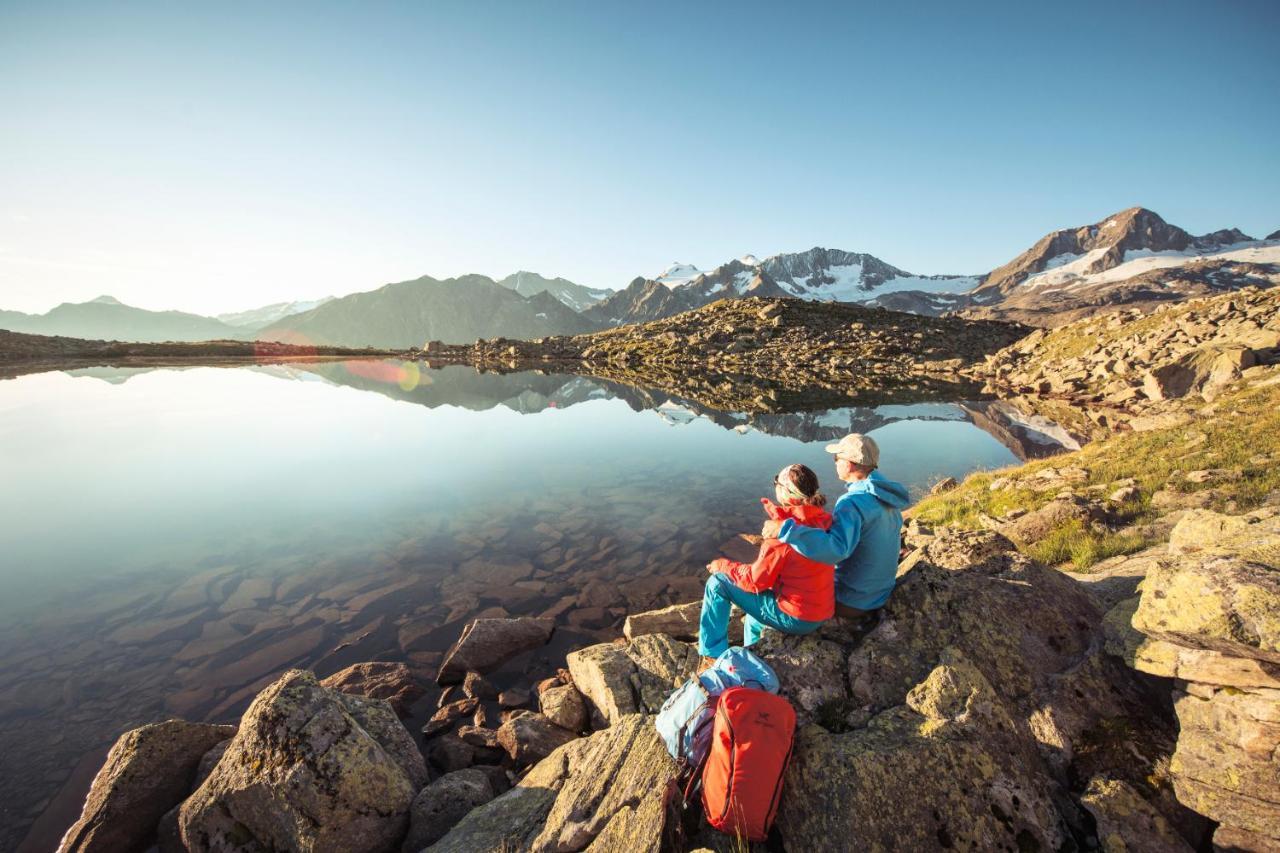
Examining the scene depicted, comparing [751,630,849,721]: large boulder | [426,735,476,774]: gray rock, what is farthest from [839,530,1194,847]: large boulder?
[426,735,476,774]: gray rock

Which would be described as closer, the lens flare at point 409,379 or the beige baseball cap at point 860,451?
the beige baseball cap at point 860,451

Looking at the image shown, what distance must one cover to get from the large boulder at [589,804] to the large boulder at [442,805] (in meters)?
0.66

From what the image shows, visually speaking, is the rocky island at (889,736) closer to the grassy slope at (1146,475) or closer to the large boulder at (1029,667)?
the large boulder at (1029,667)

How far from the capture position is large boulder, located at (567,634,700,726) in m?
7.97

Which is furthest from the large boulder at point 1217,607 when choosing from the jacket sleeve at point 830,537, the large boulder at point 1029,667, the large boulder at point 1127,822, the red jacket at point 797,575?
the red jacket at point 797,575

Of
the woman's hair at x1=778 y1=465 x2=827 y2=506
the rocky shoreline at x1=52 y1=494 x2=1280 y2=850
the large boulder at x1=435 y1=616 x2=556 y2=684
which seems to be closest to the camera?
the rocky shoreline at x1=52 y1=494 x2=1280 y2=850

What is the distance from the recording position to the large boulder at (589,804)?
4719 millimetres

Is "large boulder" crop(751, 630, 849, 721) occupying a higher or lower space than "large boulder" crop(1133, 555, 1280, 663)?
lower

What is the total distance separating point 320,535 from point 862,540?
17.2 meters

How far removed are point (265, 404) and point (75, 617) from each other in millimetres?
38187

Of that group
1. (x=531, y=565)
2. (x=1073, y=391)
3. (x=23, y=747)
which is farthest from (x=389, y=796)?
(x=1073, y=391)

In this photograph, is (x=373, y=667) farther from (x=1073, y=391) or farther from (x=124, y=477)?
(x=1073, y=391)

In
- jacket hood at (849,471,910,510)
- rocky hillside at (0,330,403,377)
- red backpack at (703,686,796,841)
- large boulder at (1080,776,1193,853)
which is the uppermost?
rocky hillside at (0,330,403,377)

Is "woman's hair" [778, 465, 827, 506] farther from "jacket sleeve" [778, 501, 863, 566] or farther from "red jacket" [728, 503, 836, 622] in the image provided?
"jacket sleeve" [778, 501, 863, 566]
